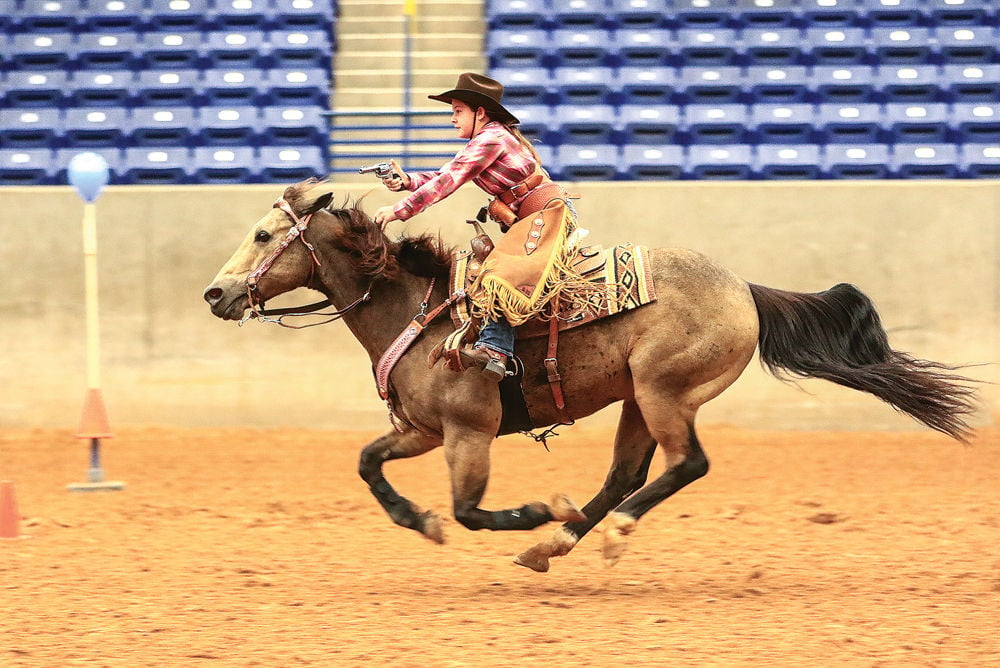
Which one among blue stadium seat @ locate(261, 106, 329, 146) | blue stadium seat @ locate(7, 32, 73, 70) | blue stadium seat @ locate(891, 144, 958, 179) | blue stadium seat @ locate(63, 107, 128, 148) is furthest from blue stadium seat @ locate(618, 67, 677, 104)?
blue stadium seat @ locate(7, 32, 73, 70)

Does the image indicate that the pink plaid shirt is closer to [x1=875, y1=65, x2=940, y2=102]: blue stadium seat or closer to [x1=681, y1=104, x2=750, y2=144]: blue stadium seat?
[x1=681, y1=104, x2=750, y2=144]: blue stadium seat

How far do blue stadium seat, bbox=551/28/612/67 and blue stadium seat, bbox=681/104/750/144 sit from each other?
1292mm

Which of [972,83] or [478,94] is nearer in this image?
[478,94]

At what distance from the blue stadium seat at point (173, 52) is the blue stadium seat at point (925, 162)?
301 inches

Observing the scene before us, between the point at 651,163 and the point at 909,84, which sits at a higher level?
the point at 909,84

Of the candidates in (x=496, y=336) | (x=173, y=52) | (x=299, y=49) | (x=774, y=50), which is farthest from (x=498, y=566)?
(x=173, y=52)

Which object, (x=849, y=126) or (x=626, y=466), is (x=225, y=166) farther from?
(x=626, y=466)

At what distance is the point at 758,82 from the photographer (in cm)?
1305

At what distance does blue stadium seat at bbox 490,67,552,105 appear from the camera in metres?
13.0

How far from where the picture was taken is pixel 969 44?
13312 millimetres

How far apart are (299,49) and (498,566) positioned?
8737 mm

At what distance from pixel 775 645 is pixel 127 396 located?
8.09 metres

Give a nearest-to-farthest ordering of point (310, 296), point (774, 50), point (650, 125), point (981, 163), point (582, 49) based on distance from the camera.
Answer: point (310, 296), point (981, 163), point (650, 125), point (774, 50), point (582, 49)

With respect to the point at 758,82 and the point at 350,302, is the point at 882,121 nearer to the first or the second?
the point at 758,82
